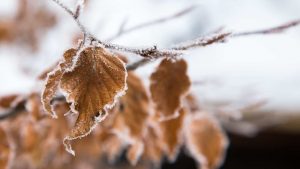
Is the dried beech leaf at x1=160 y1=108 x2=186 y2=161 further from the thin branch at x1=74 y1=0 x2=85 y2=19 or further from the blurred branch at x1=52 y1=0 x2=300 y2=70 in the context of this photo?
the thin branch at x1=74 y1=0 x2=85 y2=19

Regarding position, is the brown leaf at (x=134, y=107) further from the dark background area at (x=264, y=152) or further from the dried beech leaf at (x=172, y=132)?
the dark background area at (x=264, y=152)

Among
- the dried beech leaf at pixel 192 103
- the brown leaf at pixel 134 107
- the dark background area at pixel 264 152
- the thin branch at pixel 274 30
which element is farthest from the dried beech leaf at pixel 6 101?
the dark background area at pixel 264 152

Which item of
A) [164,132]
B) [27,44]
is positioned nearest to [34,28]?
[27,44]

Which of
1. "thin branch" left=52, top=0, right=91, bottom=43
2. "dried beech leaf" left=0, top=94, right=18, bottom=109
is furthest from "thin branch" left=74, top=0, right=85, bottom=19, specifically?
"dried beech leaf" left=0, top=94, right=18, bottom=109

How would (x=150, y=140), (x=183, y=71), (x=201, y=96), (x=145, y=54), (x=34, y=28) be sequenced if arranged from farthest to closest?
1. (x=34, y=28)
2. (x=201, y=96)
3. (x=150, y=140)
4. (x=183, y=71)
5. (x=145, y=54)

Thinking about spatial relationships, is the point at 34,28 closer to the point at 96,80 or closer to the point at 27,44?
the point at 27,44

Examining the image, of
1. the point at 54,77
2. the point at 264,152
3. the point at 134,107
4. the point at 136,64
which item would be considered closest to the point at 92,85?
the point at 54,77
